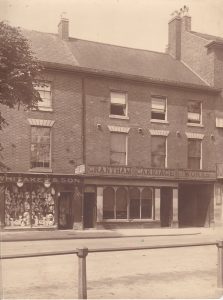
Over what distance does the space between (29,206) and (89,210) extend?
3.50 m

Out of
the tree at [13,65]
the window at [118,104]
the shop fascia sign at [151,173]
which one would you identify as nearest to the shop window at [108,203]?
the shop fascia sign at [151,173]

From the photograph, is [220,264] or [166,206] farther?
[166,206]

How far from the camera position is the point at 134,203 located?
2647 cm

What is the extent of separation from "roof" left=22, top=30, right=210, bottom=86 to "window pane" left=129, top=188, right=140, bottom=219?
6.65m

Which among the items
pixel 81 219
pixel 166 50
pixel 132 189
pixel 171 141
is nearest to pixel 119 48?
pixel 166 50

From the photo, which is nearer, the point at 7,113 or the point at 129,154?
the point at 7,113

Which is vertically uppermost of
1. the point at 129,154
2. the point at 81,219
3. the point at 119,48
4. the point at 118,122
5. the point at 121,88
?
the point at 119,48

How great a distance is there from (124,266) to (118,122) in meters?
15.6

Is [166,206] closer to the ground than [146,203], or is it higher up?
closer to the ground

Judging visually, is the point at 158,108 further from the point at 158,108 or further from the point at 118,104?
the point at 118,104

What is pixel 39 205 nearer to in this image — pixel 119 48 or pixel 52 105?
pixel 52 105

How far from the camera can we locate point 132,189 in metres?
26.4

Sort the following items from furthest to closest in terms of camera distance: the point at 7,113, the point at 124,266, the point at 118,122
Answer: the point at 118,122 < the point at 7,113 < the point at 124,266

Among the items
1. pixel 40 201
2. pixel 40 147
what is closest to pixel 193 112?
pixel 40 147
